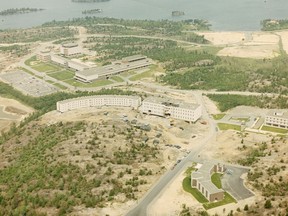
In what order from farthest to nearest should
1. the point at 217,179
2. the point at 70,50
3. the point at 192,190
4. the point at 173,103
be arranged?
the point at 70,50, the point at 173,103, the point at 217,179, the point at 192,190

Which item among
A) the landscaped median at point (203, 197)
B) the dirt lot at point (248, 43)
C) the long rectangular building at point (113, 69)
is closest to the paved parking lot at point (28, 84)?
the long rectangular building at point (113, 69)

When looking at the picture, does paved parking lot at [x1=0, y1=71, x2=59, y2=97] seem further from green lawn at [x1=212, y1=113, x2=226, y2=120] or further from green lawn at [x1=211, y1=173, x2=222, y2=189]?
green lawn at [x1=211, y1=173, x2=222, y2=189]

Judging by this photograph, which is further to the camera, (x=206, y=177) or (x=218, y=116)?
→ (x=218, y=116)

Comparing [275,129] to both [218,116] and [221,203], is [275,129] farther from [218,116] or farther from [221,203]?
[221,203]

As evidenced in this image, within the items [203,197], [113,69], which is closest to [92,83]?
[113,69]

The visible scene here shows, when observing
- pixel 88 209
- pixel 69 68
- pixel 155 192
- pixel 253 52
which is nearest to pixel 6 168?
pixel 88 209

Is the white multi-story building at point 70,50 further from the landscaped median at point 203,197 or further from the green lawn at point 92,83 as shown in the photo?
the landscaped median at point 203,197

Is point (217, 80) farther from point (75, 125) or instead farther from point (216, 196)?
point (216, 196)
